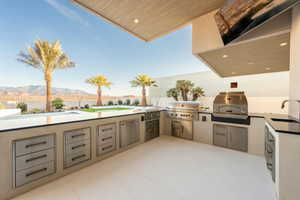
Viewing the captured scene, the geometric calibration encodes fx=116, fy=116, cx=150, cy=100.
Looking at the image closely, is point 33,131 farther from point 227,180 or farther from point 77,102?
point 77,102

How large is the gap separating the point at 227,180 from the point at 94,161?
2.31m

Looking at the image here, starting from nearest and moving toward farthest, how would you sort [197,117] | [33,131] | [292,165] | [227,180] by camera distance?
[292,165], [33,131], [227,180], [197,117]

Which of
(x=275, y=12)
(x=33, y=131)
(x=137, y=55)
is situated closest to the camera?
(x=275, y=12)

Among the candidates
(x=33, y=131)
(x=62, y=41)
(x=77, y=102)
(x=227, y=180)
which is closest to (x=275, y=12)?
(x=227, y=180)

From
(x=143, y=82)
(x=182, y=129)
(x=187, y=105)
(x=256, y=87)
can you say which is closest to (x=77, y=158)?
(x=182, y=129)

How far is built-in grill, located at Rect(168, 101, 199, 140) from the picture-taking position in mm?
3463

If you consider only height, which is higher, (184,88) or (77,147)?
(184,88)

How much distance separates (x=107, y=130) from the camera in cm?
244

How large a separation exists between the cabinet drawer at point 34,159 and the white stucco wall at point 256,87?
16.5 ft

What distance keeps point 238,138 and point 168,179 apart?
2.14 meters

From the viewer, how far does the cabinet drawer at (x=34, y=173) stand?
58.0 inches

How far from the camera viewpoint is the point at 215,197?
1.45 m

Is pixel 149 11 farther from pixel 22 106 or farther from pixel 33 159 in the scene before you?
pixel 22 106

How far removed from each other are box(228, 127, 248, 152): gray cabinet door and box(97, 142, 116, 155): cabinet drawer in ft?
9.32
